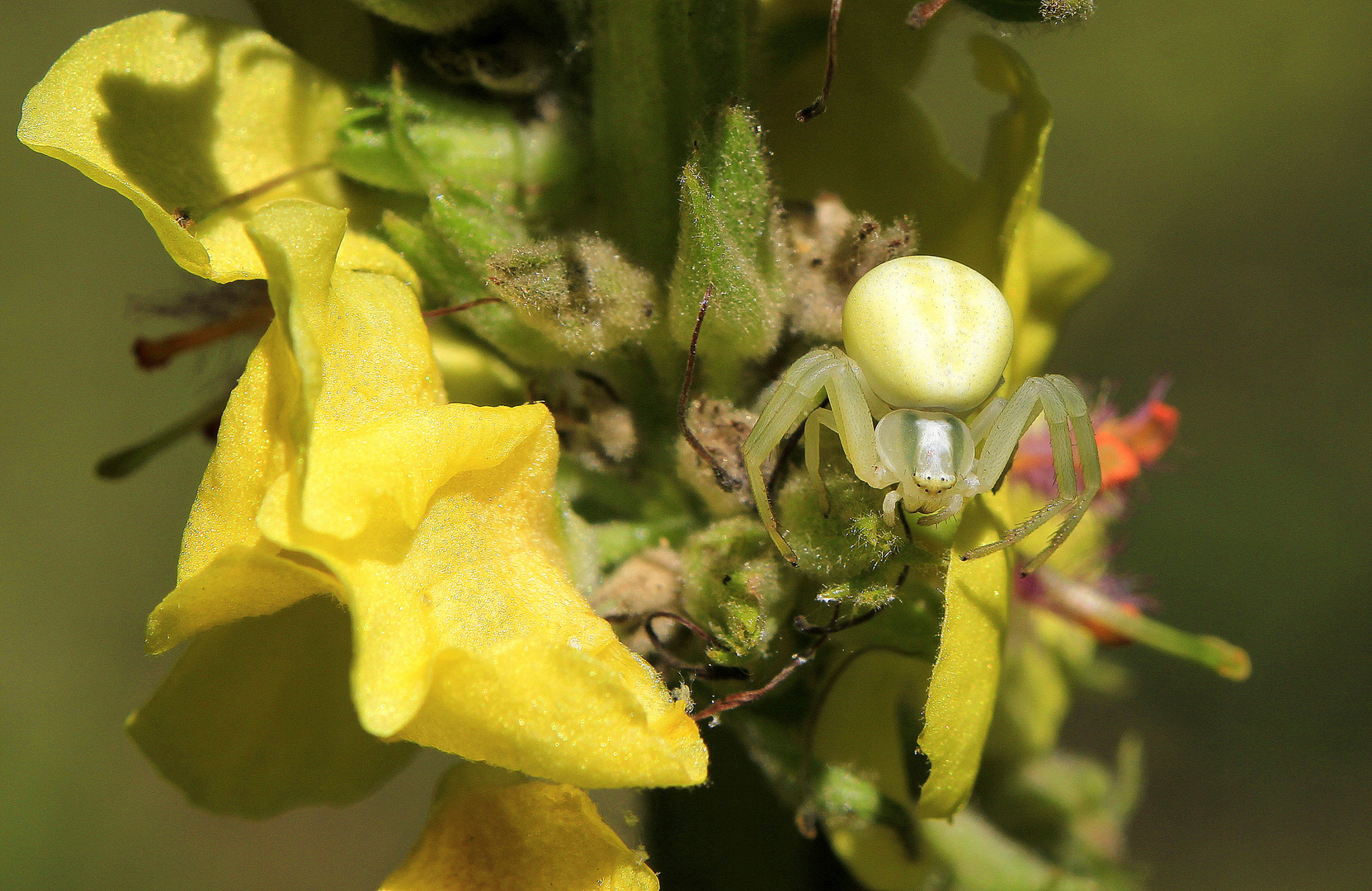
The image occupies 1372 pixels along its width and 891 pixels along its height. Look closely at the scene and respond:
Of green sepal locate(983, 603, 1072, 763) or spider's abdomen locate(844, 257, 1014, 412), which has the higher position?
spider's abdomen locate(844, 257, 1014, 412)

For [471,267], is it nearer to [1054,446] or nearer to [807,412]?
[807,412]

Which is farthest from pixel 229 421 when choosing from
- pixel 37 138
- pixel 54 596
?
pixel 54 596

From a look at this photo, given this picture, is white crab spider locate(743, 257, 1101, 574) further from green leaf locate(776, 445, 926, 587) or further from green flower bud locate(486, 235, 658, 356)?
green flower bud locate(486, 235, 658, 356)

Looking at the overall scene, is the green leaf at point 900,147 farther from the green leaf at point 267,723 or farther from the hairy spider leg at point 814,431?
the green leaf at point 267,723

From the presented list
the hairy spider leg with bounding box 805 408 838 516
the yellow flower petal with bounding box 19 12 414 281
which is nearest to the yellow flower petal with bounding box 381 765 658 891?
the hairy spider leg with bounding box 805 408 838 516

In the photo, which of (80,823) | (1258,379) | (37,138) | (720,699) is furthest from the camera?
(1258,379)

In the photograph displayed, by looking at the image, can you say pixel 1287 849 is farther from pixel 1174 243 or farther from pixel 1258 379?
pixel 1174 243

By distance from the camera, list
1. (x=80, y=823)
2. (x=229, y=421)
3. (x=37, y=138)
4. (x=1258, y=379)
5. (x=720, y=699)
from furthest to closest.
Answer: (x=1258, y=379), (x=80, y=823), (x=720, y=699), (x=37, y=138), (x=229, y=421)
